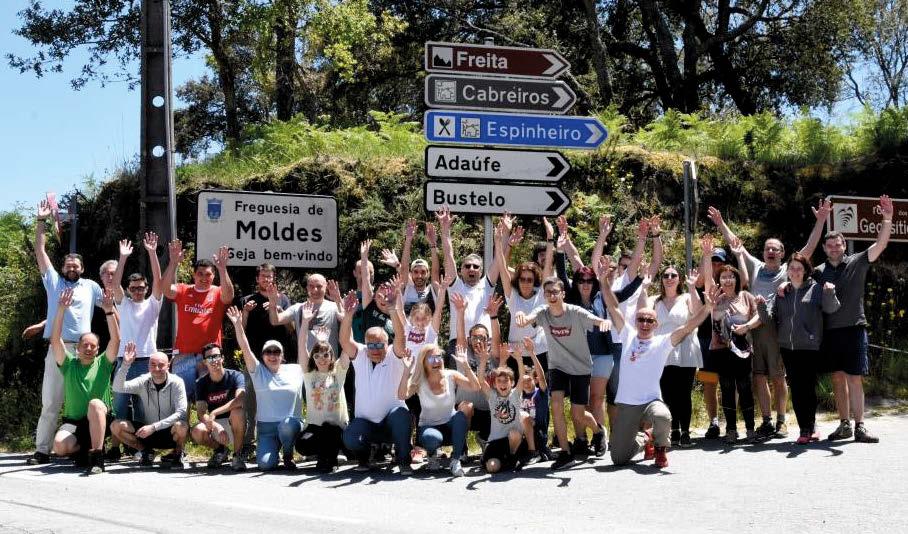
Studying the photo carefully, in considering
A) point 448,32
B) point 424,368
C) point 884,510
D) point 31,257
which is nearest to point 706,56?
point 448,32

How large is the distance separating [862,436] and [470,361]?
3.67 metres

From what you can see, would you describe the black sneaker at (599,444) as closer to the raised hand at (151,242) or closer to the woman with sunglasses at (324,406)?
the woman with sunglasses at (324,406)

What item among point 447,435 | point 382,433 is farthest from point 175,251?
point 447,435

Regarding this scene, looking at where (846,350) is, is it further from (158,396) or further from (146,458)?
(146,458)

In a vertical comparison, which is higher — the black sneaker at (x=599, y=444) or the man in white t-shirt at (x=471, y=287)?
the man in white t-shirt at (x=471, y=287)

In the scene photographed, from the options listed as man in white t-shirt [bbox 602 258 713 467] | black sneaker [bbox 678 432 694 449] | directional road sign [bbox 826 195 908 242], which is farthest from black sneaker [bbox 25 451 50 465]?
directional road sign [bbox 826 195 908 242]

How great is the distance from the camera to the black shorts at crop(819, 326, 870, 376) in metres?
9.59

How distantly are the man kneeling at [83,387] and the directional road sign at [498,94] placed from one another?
13.2ft

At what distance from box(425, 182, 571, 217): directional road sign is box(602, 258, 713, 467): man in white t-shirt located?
1873 mm

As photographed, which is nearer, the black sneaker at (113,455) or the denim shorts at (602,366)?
the denim shorts at (602,366)

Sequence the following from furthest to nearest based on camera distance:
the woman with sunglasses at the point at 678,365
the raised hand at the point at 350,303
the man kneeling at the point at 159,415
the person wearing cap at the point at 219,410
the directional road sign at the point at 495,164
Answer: the directional road sign at the point at 495,164, the man kneeling at the point at 159,415, the person wearing cap at the point at 219,410, the woman with sunglasses at the point at 678,365, the raised hand at the point at 350,303

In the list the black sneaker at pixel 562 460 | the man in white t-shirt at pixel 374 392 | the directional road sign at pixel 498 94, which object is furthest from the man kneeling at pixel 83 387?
the black sneaker at pixel 562 460

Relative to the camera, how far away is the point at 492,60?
11.1 meters

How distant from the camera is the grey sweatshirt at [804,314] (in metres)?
9.66
